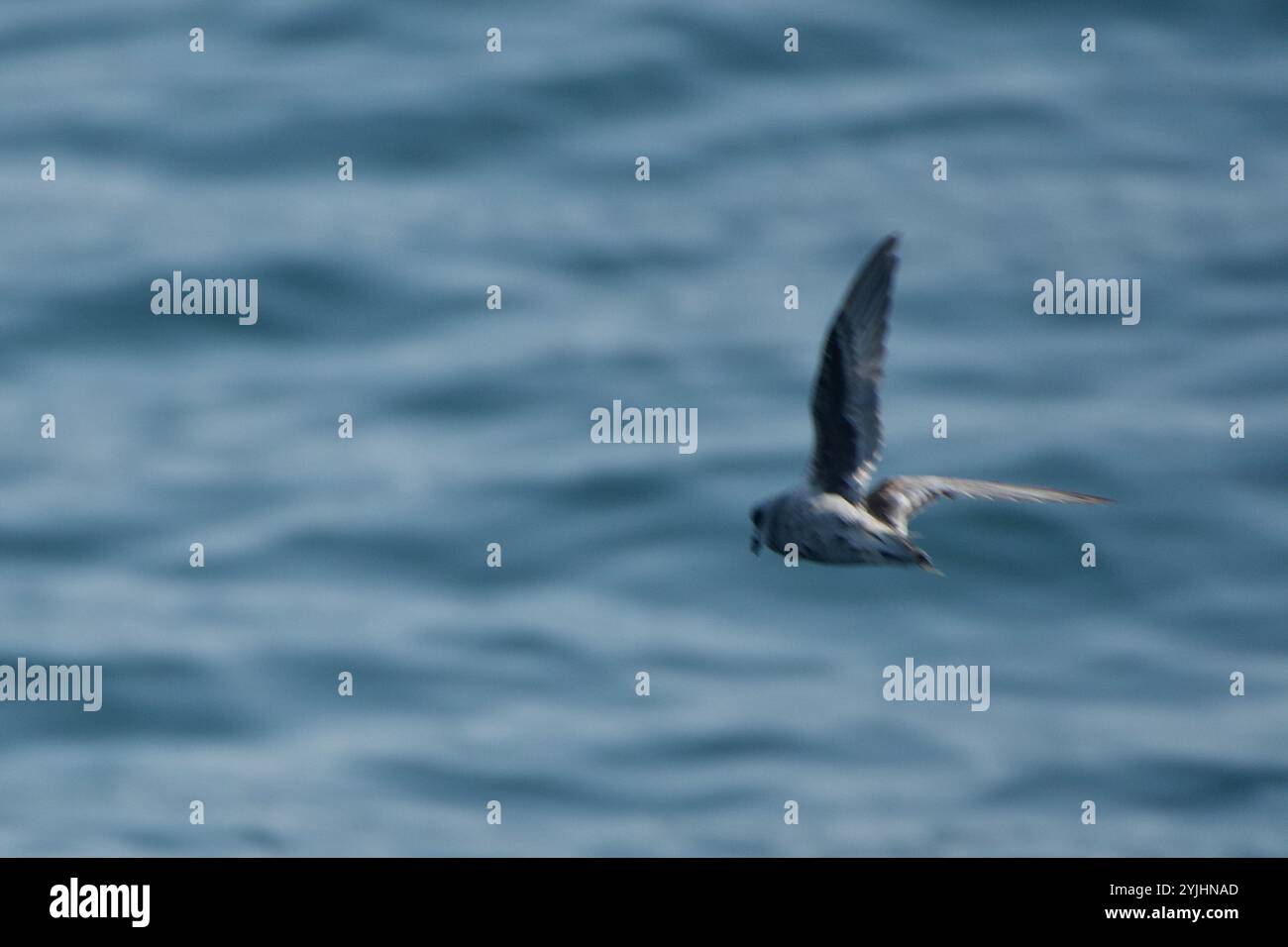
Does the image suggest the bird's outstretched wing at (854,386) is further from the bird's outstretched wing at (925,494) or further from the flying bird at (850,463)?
the bird's outstretched wing at (925,494)

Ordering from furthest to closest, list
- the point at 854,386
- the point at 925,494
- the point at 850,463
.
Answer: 1. the point at 925,494
2. the point at 850,463
3. the point at 854,386

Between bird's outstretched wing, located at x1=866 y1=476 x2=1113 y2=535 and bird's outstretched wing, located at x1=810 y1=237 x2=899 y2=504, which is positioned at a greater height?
bird's outstretched wing, located at x1=810 y1=237 x2=899 y2=504

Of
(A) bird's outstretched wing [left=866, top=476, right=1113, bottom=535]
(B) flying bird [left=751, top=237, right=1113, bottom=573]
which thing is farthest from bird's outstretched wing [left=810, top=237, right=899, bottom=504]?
(A) bird's outstretched wing [left=866, top=476, right=1113, bottom=535]

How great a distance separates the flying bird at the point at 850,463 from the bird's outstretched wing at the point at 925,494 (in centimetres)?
1

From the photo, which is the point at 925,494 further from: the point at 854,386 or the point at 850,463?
the point at 854,386

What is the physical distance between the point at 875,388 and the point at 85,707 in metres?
9.16

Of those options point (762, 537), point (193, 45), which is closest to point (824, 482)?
point (762, 537)

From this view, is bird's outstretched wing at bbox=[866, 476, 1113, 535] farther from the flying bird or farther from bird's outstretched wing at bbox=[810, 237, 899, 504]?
bird's outstretched wing at bbox=[810, 237, 899, 504]

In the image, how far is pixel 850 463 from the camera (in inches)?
432

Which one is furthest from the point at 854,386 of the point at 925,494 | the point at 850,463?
the point at 925,494

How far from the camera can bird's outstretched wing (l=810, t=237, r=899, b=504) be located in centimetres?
1049

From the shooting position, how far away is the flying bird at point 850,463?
10.5 metres

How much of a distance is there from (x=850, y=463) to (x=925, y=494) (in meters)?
0.82

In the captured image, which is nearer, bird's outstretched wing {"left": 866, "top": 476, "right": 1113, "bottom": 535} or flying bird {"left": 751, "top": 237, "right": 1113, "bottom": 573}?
flying bird {"left": 751, "top": 237, "right": 1113, "bottom": 573}
